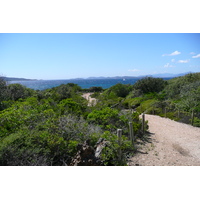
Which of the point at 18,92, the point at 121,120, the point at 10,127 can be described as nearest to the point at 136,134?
the point at 121,120

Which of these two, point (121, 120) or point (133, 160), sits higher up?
point (121, 120)

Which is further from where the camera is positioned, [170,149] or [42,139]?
[170,149]

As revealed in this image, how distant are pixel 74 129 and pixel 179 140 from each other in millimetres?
4186

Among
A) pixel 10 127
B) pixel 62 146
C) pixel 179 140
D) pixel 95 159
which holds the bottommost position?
pixel 179 140

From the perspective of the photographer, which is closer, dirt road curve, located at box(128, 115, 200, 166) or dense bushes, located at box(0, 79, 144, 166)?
dense bushes, located at box(0, 79, 144, 166)

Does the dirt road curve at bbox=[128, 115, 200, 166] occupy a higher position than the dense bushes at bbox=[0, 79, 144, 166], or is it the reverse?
the dense bushes at bbox=[0, 79, 144, 166]

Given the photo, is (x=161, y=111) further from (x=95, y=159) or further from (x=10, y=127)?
(x=10, y=127)

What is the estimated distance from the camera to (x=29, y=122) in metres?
4.50

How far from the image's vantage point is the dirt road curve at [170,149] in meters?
4.39

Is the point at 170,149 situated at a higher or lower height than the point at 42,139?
lower

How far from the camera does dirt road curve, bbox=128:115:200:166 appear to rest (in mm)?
4387

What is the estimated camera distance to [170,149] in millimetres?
5262

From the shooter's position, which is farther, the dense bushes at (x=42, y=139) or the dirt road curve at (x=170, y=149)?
the dirt road curve at (x=170, y=149)
